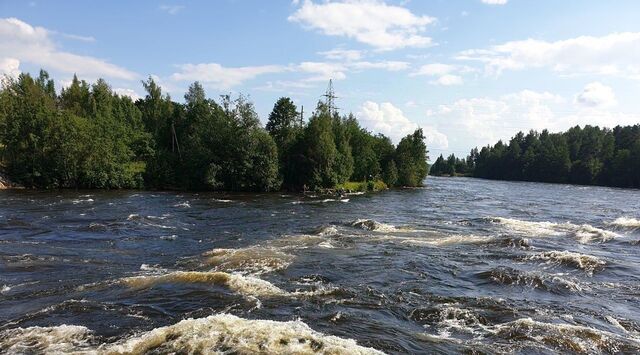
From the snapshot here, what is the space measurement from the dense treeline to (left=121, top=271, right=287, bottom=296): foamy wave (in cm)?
5155

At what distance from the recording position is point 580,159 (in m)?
165

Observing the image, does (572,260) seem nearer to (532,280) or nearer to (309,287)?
(532,280)

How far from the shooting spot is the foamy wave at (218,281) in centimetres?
1812

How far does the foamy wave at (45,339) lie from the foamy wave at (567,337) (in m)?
13.1

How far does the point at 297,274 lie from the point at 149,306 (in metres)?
7.08

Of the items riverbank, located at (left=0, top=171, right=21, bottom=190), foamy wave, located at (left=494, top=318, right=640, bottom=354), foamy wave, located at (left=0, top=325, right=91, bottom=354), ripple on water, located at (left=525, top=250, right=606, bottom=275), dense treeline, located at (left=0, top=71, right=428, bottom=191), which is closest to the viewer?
foamy wave, located at (left=0, top=325, right=91, bottom=354)

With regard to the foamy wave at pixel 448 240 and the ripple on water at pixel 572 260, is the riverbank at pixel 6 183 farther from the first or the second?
the ripple on water at pixel 572 260

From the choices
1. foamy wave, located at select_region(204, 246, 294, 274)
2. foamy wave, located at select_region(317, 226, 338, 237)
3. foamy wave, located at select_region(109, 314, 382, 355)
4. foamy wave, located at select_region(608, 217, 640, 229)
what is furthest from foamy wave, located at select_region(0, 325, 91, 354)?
foamy wave, located at select_region(608, 217, 640, 229)

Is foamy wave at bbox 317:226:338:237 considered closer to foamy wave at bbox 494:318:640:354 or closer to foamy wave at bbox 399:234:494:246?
foamy wave at bbox 399:234:494:246

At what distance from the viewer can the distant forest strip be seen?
14425 cm

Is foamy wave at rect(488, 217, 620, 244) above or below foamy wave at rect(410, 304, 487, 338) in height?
above

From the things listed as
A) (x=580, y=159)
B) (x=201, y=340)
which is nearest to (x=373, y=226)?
(x=201, y=340)

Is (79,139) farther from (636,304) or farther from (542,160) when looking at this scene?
(542,160)

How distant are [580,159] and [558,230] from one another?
148651 mm
